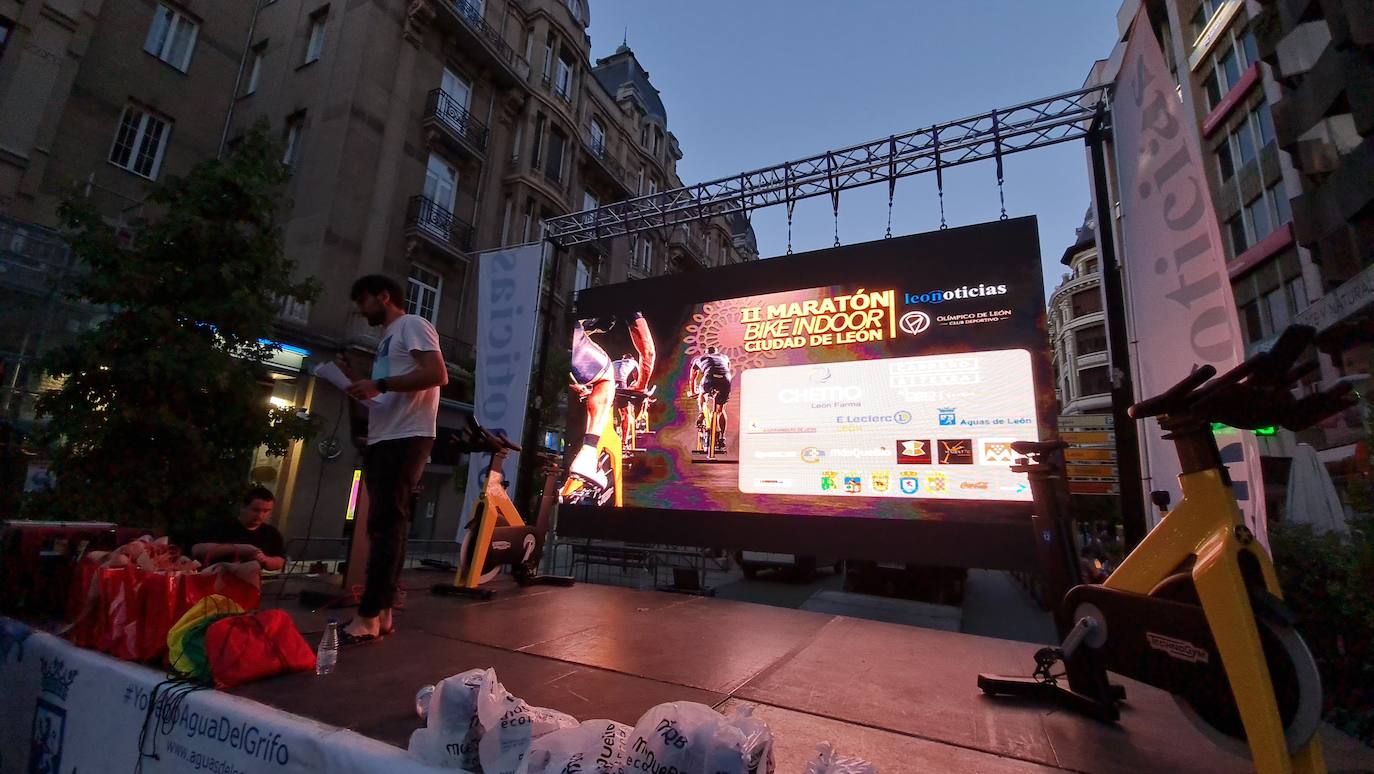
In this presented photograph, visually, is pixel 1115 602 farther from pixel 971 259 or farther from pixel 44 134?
pixel 44 134

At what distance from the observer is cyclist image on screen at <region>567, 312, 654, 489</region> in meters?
8.15

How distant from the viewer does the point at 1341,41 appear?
10.1m

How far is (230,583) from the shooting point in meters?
Answer: 2.44

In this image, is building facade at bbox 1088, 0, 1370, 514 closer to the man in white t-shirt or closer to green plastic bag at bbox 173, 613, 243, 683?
the man in white t-shirt

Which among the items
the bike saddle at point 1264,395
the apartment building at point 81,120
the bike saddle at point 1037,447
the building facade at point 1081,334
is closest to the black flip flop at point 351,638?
the bike saddle at point 1037,447

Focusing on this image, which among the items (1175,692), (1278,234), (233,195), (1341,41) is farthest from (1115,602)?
(1278,234)

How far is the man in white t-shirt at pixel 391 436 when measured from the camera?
2.83 m

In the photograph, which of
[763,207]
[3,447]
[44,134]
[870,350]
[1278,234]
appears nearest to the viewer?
[3,447]

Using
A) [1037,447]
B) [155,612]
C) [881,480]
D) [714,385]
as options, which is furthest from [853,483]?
[155,612]

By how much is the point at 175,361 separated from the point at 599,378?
4827 mm

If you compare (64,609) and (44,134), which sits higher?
(44,134)

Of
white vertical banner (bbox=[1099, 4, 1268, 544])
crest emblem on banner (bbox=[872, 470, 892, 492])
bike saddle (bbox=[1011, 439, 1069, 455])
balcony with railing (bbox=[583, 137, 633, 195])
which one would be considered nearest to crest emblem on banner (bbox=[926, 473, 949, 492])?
crest emblem on banner (bbox=[872, 470, 892, 492])

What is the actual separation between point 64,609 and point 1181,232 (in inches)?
309

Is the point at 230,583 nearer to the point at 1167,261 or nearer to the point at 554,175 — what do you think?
the point at 1167,261
